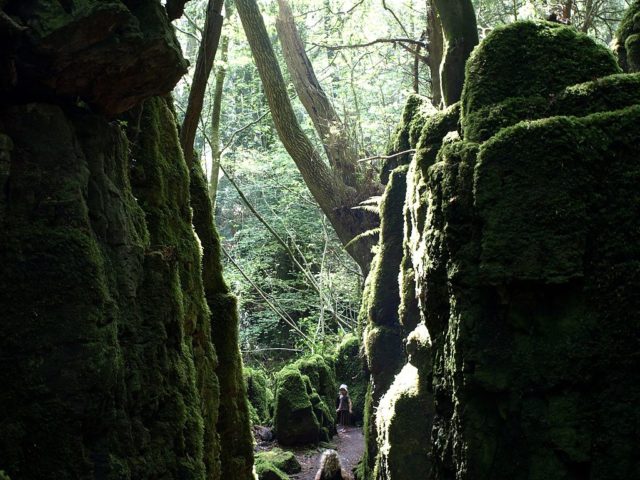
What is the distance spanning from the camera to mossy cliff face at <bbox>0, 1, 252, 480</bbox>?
3.40 m

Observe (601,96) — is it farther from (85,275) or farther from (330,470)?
(330,470)

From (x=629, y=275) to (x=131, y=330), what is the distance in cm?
328

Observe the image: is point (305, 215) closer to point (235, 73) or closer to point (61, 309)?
point (235, 73)

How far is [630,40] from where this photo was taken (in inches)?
256

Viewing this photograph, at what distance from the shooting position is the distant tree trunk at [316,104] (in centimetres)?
1442

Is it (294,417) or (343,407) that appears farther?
(343,407)

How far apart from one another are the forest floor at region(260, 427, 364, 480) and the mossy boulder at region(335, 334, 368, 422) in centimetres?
96

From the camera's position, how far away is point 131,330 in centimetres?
432

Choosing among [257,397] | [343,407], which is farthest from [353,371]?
[257,397]

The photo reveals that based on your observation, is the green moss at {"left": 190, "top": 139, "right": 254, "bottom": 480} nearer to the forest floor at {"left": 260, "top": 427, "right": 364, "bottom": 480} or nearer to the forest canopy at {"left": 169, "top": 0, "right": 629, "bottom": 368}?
the forest canopy at {"left": 169, "top": 0, "right": 629, "bottom": 368}

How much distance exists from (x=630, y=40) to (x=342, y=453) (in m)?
12.3

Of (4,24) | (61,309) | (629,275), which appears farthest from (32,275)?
(629,275)

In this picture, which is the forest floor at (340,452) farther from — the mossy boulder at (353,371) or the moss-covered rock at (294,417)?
the mossy boulder at (353,371)

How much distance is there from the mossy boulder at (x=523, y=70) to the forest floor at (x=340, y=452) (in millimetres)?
9932
